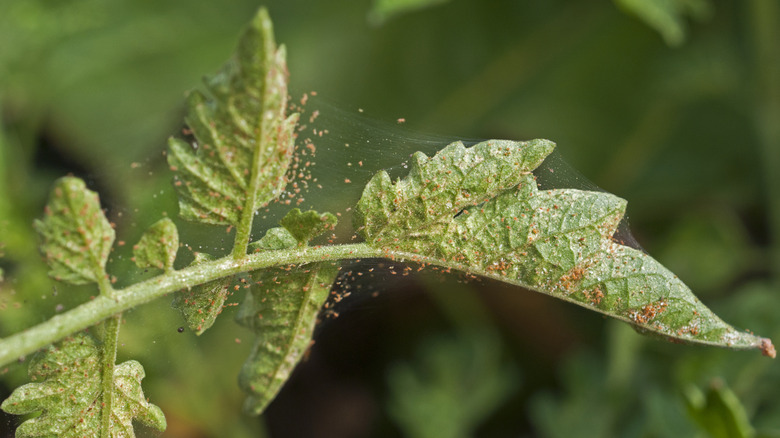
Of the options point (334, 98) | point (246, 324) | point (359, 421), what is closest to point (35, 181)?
point (334, 98)

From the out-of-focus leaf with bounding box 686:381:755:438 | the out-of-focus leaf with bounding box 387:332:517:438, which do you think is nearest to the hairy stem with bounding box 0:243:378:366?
the out-of-focus leaf with bounding box 686:381:755:438

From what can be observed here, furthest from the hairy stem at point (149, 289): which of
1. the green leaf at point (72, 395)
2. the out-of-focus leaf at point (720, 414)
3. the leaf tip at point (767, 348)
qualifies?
the out-of-focus leaf at point (720, 414)

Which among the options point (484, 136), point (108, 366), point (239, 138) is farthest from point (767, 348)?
point (484, 136)

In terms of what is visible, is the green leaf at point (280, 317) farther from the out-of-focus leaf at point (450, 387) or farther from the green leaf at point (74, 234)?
the out-of-focus leaf at point (450, 387)

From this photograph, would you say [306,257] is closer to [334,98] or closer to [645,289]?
[645,289]

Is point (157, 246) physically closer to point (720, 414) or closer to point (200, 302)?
point (200, 302)

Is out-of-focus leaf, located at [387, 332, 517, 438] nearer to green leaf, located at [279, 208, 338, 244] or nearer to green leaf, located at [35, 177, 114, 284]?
green leaf, located at [279, 208, 338, 244]

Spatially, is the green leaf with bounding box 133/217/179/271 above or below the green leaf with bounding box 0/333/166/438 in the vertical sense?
above
